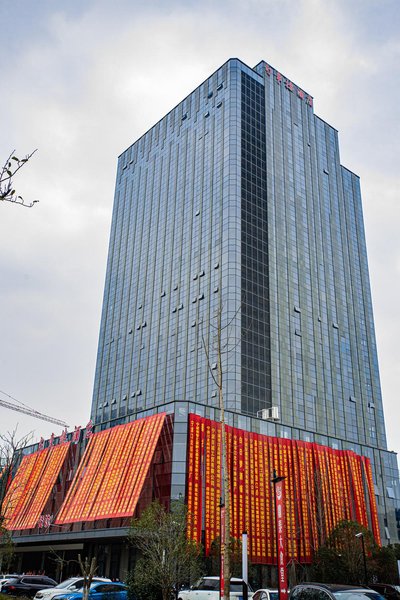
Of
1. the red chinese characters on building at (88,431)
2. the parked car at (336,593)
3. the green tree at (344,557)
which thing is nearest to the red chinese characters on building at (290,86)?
the red chinese characters on building at (88,431)

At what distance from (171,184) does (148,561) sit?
67.1 meters

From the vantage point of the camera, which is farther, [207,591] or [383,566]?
[383,566]

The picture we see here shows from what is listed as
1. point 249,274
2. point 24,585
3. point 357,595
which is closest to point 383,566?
point 24,585

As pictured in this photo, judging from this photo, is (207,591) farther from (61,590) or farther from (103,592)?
(61,590)

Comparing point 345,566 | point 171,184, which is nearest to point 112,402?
point 171,184

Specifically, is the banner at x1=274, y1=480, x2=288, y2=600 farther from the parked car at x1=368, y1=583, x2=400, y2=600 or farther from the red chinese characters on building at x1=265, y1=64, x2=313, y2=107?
the red chinese characters on building at x1=265, y1=64, x2=313, y2=107

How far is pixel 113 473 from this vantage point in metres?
41.8

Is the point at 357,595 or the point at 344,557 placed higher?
the point at 344,557

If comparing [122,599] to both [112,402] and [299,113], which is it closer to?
[112,402]

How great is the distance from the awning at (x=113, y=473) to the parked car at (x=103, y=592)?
41.4ft

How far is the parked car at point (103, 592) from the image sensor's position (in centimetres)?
2294

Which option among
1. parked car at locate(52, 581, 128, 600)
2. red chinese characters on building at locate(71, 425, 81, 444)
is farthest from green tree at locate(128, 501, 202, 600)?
red chinese characters on building at locate(71, 425, 81, 444)

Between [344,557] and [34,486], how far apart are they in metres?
26.4

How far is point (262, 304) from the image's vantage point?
228 feet
